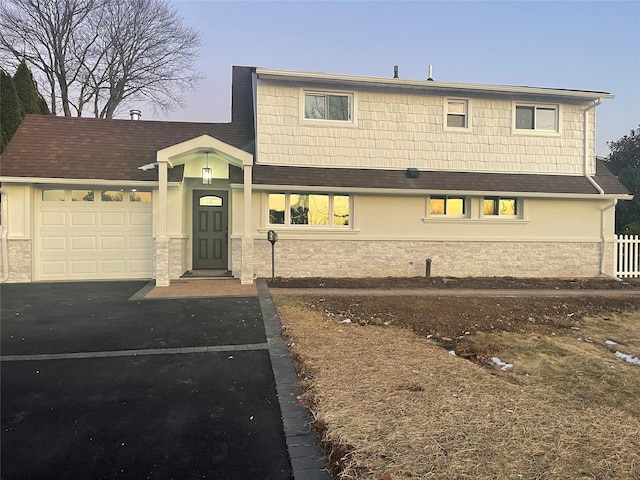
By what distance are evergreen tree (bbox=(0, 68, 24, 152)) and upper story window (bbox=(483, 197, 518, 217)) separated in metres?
14.6

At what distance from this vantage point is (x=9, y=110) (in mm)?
12594

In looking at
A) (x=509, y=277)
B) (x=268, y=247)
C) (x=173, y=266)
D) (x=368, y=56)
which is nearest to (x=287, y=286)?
(x=268, y=247)

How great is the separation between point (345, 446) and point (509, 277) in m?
10.7

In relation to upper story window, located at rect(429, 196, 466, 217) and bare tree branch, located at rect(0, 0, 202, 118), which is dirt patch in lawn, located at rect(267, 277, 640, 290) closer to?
upper story window, located at rect(429, 196, 466, 217)

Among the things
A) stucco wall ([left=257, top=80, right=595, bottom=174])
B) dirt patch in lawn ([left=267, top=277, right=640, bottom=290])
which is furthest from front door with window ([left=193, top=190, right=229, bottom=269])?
dirt patch in lawn ([left=267, top=277, right=640, bottom=290])

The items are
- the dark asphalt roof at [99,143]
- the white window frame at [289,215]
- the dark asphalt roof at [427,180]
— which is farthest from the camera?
the white window frame at [289,215]

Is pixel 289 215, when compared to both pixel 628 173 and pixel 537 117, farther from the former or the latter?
pixel 628 173

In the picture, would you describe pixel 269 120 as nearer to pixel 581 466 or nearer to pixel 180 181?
pixel 180 181

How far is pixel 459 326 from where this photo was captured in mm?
6516

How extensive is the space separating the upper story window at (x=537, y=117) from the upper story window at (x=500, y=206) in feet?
7.96

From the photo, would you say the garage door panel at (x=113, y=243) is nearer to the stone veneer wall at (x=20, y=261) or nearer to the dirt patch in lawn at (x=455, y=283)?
the stone veneer wall at (x=20, y=261)

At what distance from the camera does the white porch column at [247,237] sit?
10062 mm

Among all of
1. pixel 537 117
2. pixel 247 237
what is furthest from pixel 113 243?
pixel 537 117

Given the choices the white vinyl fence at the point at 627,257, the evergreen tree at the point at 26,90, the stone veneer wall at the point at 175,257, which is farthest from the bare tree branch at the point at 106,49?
the white vinyl fence at the point at 627,257
